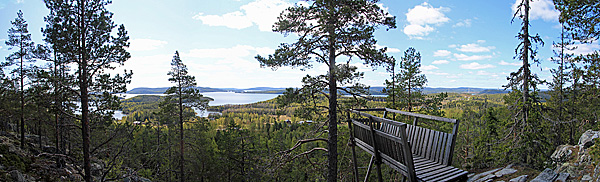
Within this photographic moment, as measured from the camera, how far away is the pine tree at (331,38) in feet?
25.6

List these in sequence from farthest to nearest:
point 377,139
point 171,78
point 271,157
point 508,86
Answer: point 171,78, point 508,86, point 271,157, point 377,139

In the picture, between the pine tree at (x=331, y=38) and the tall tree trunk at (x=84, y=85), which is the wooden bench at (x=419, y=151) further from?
the tall tree trunk at (x=84, y=85)

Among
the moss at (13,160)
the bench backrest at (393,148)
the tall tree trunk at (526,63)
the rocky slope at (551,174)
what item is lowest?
the moss at (13,160)

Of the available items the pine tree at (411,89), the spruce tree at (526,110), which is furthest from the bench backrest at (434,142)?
the pine tree at (411,89)

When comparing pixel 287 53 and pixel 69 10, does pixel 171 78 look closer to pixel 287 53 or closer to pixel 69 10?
pixel 69 10

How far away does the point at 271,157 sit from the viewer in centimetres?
873

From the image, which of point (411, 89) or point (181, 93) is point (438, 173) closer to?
point (411, 89)

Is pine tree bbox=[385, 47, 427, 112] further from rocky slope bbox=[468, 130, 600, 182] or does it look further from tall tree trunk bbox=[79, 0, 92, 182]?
tall tree trunk bbox=[79, 0, 92, 182]

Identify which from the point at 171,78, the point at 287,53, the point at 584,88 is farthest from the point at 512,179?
the point at 171,78

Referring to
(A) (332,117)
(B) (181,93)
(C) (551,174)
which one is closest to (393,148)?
(A) (332,117)

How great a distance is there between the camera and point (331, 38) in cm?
783

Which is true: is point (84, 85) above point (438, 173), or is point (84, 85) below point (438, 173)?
above

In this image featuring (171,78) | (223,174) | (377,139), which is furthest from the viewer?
(223,174)

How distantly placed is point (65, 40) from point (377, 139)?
930cm
